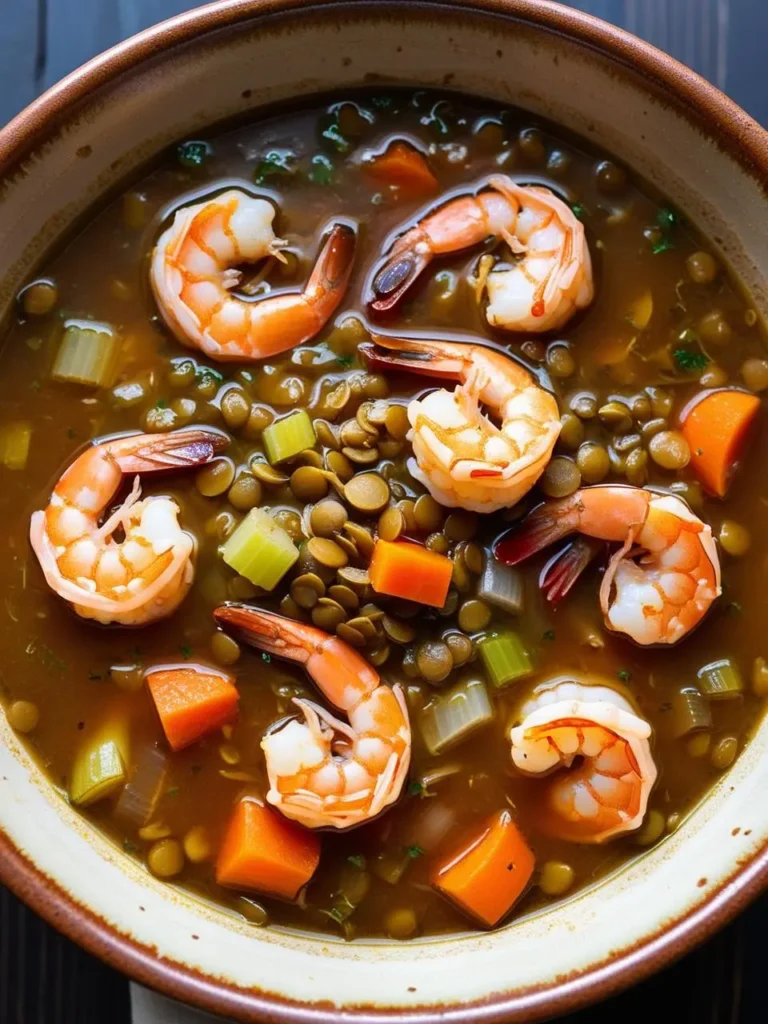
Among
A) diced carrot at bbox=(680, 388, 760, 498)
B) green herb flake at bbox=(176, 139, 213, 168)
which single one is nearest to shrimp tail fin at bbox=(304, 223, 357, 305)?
green herb flake at bbox=(176, 139, 213, 168)

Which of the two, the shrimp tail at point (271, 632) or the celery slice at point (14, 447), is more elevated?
the celery slice at point (14, 447)

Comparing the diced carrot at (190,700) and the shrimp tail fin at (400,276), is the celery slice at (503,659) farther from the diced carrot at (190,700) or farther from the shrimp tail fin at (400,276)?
the shrimp tail fin at (400,276)

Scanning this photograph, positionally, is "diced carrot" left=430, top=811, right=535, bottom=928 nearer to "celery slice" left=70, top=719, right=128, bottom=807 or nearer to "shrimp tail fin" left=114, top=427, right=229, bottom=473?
"celery slice" left=70, top=719, right=128, bottom=807

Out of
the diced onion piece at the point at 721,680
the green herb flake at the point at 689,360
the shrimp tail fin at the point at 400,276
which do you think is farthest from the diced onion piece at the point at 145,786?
the green herb flake at the point at 689,360

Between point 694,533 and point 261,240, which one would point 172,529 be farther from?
point 694,533

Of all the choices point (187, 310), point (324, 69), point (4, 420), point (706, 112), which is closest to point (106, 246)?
point (187, 310)

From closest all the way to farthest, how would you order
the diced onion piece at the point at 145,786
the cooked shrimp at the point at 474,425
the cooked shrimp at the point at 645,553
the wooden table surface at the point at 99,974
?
the cooked shrimp at the point at 474,425, the cooked shrimp at the point at 645,553, the diced onion piece at the point at 145,786, the wooden table surface at the point at 99,974
